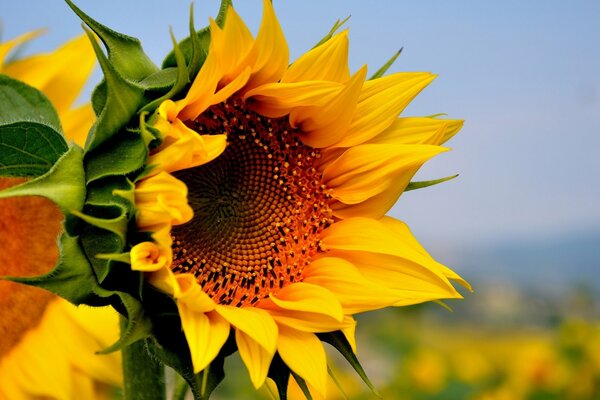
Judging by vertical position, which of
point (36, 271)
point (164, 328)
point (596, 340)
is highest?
point (164, 328)

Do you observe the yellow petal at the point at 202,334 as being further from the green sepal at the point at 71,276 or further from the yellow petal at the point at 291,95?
the yellow petal at the point at 291,95

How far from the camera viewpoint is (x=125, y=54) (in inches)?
62.9

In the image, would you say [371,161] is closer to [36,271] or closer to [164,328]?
[164,328]

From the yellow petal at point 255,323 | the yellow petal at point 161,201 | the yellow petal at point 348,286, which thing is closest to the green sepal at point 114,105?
the yellow petal at point 161,201

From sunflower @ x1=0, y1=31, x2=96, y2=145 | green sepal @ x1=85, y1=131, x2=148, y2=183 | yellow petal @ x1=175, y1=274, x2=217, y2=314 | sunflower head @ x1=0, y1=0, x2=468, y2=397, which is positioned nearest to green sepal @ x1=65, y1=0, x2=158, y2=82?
sunflower head @ x1=0, y1=0, x2=468, y2=397

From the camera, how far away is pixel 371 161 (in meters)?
1.77

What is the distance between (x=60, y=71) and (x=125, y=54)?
82 centimetres

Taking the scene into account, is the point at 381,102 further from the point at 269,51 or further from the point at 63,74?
the point at 63,74

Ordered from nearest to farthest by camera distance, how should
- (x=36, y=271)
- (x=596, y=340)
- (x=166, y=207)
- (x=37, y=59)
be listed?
(x=166, y=207), (x=36, y=271), (x=37, y=59), (x=596, y=340)

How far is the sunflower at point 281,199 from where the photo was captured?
4.87ft

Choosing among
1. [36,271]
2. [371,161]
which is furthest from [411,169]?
[36,271]

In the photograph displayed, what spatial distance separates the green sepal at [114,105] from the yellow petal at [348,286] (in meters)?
0.45

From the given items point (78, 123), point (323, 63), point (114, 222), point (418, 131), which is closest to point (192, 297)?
point (114, 222)

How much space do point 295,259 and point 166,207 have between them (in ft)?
1.27
